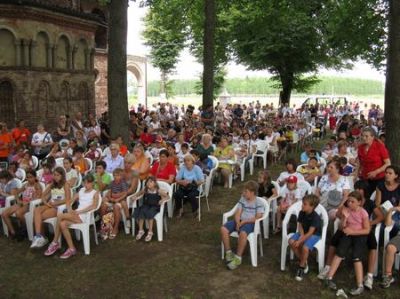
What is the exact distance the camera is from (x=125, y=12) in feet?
36.1

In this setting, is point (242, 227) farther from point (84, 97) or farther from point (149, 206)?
point (84, 97)

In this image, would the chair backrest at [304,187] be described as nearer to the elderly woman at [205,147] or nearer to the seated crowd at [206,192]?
the seated crowd at [206,192]

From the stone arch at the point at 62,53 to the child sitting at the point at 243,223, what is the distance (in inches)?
554

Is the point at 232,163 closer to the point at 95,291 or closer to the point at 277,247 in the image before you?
the point at 277,247

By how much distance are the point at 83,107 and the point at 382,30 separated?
43.4 ft

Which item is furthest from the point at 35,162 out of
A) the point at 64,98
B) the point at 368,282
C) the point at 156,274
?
the point at 64,98

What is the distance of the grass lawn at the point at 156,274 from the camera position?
5.71 meters

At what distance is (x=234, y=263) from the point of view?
6.38m

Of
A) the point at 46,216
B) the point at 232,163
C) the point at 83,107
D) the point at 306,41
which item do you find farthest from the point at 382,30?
the point at 46,216

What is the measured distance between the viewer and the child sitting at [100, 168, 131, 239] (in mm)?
7621

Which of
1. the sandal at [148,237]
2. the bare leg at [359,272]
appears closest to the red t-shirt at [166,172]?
the sandal at [148,237]

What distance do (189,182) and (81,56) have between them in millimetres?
13559

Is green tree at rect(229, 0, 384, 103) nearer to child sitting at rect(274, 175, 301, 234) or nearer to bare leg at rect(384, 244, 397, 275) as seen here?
child sitting at rect(274, 175, 301, 234)

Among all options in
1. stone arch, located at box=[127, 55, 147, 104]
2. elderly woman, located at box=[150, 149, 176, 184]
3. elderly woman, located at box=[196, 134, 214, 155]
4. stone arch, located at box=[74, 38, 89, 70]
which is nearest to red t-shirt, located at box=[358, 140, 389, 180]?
elderly woman, located at box=[150, 149, 176, 184]
